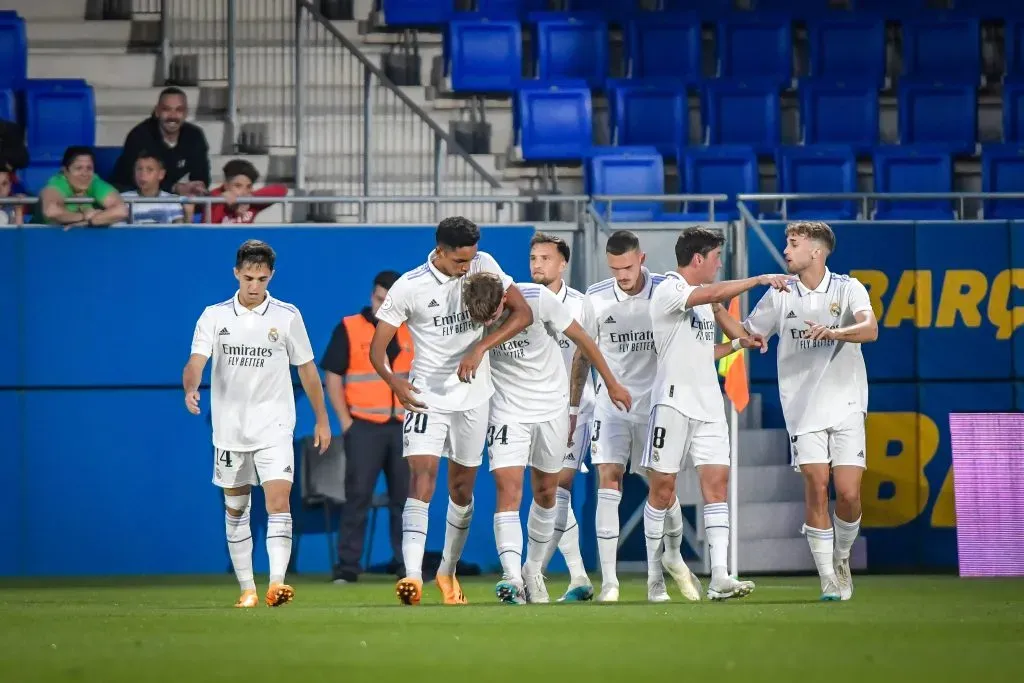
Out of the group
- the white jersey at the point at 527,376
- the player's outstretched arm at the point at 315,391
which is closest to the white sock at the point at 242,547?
the player's outstretched arm at the point at 315,391

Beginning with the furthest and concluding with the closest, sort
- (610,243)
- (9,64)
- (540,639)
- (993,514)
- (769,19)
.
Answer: (769,19), (9,64), (993,514), (610,243), (540,639)

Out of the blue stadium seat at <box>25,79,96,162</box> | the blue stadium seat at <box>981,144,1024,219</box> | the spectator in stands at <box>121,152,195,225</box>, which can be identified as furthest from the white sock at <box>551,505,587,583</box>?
the blue stadium seat at <box>981,144,1024,219</box>

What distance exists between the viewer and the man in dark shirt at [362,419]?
44.6ft

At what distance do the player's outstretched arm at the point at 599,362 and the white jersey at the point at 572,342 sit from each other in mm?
141

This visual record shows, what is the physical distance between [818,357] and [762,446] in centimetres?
354

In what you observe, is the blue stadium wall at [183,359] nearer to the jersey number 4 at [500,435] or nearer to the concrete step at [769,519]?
the concrete step at [769,519]

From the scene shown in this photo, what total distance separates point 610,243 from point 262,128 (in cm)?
677

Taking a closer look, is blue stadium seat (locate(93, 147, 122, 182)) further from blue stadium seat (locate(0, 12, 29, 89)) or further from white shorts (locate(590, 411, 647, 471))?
white shorts (locate(590, 411, 647, 471))

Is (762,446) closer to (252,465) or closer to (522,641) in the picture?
(252,465)

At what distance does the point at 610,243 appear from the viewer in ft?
34.7

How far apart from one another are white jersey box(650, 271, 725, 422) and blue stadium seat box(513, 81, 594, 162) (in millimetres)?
6376

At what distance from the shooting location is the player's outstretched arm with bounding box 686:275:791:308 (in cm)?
954

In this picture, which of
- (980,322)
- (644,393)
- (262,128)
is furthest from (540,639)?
(262,128)

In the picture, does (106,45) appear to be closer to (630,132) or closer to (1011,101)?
(630,132)
